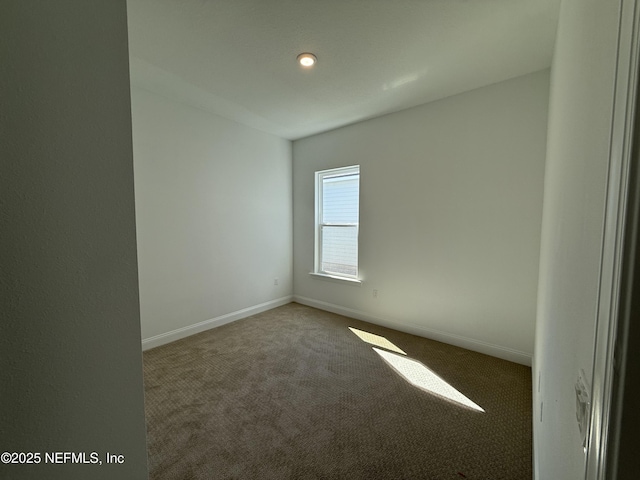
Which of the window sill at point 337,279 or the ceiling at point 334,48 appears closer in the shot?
the ceiling at point 334,48

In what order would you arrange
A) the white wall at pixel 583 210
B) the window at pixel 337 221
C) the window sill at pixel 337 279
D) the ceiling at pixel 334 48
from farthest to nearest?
the window at pixel 337 221, the window sill at pixel 337 279, the ceiling at pixel 334 48, the white wall at pixel 583 210

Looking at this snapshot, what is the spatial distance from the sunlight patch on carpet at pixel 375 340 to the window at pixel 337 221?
830mm

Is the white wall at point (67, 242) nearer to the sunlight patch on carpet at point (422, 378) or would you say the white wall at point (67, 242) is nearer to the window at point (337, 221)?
the sunlight patch on carpet at point (422, 378)

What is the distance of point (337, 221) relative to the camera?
404cm

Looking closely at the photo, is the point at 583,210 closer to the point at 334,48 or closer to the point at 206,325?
the point at 334,48

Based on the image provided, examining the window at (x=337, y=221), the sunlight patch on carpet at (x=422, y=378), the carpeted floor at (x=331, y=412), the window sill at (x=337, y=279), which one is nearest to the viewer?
the carpeted floor at (x=331, y=412)

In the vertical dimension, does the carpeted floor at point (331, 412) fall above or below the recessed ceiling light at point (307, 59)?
below

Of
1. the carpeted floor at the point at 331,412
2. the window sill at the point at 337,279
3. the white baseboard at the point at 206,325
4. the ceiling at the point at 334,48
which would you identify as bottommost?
the carpeted floor at the point at 331,412

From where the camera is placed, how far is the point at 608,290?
14.7 inches

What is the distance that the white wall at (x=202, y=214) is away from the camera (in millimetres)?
2834

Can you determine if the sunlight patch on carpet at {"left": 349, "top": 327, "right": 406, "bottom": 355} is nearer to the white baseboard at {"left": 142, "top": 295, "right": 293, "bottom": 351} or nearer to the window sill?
the window sill

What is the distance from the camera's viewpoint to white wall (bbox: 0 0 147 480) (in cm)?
56

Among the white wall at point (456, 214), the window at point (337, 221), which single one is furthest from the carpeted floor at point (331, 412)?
the window at point (337, 221)

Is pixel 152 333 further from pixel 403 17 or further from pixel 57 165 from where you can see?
pixel 403 17
